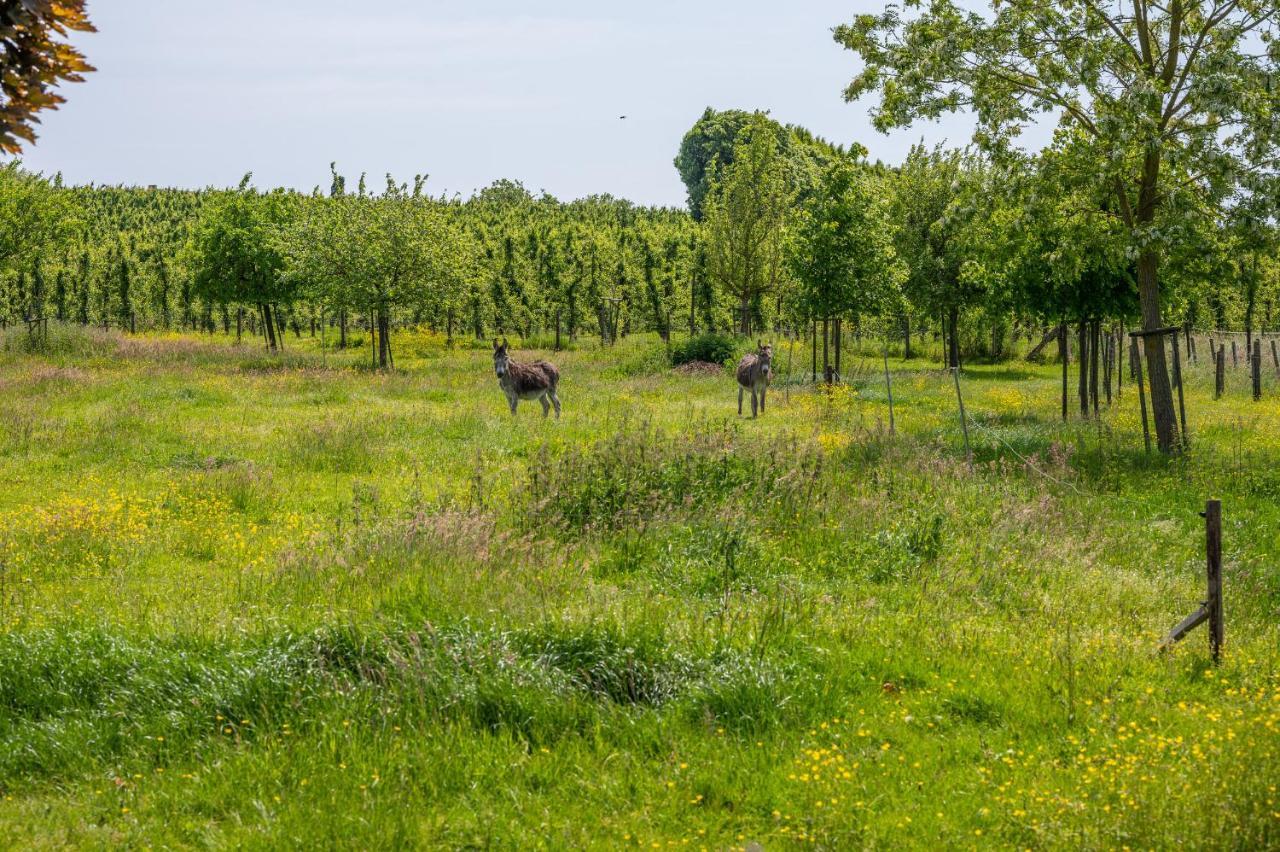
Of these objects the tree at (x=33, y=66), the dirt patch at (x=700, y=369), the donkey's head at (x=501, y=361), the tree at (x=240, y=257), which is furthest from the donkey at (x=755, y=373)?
the tree at (x=240, y=257)

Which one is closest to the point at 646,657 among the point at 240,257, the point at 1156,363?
the point at 1156,363

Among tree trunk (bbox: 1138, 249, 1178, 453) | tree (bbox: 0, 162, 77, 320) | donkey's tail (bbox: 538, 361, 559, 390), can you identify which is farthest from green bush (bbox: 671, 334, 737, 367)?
tree (bbox: 0, 162, 77, 320)

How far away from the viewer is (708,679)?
249 inches

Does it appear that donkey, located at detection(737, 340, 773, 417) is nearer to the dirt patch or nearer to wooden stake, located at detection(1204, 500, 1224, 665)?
the dirt patch

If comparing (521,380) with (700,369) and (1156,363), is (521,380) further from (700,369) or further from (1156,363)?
(700,369)

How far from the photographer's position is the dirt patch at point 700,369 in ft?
117

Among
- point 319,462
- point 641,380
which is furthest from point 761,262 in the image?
point 319,462

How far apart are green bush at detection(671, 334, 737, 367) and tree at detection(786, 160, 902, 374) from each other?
7870mm

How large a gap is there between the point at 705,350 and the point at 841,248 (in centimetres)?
1045

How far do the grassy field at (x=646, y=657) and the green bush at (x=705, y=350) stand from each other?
82.6ft

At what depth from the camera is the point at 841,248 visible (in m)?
30.4

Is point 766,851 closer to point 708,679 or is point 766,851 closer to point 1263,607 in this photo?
point 708,679

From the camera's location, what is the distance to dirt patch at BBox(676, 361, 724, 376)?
117 ft

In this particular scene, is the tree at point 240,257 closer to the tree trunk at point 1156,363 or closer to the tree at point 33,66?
the tree trunk at point 1156,363
